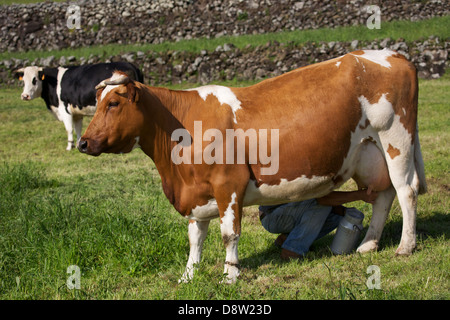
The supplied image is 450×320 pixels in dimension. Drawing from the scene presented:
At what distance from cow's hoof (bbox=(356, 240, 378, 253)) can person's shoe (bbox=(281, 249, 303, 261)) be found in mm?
549

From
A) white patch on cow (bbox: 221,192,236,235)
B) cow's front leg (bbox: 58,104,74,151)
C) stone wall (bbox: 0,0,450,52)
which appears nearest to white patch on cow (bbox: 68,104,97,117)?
cow's front leg (bbox: 58,104,74,151)

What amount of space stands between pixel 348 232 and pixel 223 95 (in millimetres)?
1699

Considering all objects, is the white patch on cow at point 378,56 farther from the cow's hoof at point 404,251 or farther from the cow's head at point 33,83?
the cow's head at point 33,83

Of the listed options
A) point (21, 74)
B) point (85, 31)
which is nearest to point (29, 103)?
point (21, 74)

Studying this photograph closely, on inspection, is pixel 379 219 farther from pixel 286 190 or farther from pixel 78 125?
pixel 78 125

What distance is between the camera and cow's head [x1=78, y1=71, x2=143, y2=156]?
4.30m

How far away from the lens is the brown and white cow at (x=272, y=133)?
14.3ft

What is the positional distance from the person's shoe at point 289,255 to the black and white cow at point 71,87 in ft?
23.1

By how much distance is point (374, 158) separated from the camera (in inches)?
193

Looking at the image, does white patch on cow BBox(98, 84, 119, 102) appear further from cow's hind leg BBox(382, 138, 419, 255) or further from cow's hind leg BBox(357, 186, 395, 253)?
cow's hind leg BBox(357, 186, 395, 253)

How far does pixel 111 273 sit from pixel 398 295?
2.32 meters

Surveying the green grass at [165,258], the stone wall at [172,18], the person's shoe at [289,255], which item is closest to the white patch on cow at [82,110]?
the green grass at [165,258]

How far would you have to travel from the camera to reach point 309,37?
18031 mm

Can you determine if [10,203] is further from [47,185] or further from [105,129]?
[105,129]
